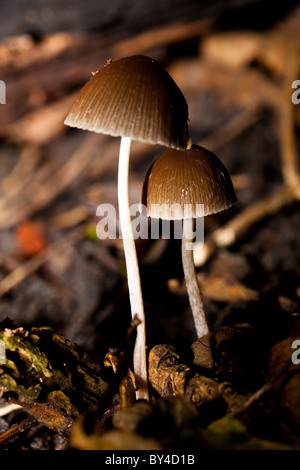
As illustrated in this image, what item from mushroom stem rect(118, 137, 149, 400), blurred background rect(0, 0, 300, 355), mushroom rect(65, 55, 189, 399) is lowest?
mushroom stem rect(118, 137, 149, 400)

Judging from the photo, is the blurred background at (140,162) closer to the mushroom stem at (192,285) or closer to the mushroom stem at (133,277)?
the mushroom stem at (192,285)

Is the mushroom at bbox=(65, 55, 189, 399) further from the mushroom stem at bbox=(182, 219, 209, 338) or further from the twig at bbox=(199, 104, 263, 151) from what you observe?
the twig at bbox=(199, 104, 263, 151)

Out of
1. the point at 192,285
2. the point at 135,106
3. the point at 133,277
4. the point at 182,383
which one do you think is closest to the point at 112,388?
the point at 182,383

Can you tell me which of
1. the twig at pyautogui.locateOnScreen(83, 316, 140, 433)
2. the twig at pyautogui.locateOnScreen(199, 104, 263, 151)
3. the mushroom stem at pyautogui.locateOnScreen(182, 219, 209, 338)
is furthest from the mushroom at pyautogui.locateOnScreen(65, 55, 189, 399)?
→ the twig at pyautogui.locateOnScreen(199, 104, 263, 151)

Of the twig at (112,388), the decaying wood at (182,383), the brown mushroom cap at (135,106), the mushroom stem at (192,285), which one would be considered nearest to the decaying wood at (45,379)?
the twig at (112,388)
